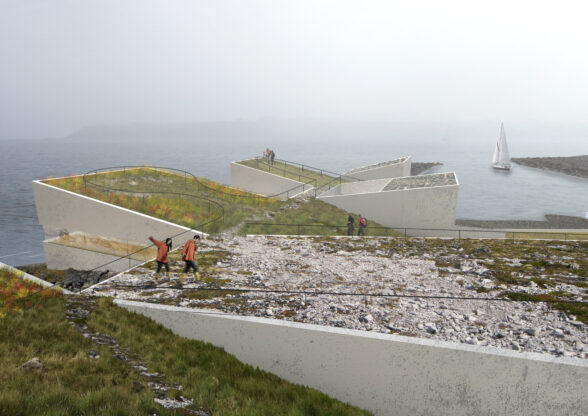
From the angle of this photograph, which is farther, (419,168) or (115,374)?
(419,168)

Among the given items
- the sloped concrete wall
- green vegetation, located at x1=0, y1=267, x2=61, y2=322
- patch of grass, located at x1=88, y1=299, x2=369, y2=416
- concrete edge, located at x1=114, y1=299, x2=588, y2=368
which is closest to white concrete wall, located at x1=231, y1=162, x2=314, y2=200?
the sloped concrete wall

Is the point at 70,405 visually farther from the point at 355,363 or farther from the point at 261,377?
the point at 355,363

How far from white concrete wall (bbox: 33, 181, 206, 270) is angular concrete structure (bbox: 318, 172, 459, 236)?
1259cm

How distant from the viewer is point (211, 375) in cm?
858

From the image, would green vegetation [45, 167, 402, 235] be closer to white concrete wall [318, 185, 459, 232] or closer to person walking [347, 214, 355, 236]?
person walking [347, 214, 355, 236]

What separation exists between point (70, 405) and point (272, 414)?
3.44 meters

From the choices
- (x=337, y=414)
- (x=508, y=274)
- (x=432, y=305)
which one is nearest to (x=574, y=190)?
(x=508, y=274)

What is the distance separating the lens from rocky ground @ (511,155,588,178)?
84.9 meters

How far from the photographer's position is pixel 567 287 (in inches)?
500

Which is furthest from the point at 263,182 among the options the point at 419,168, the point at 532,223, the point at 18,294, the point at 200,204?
the point at 419,168

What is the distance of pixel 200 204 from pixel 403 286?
1388 cm

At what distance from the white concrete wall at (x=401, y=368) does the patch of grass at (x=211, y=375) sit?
1.68 ft

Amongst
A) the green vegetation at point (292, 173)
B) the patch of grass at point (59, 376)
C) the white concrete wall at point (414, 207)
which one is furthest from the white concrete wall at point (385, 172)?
the patch of grass at point (59, 376)

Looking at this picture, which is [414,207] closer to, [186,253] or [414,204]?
[414,204]
